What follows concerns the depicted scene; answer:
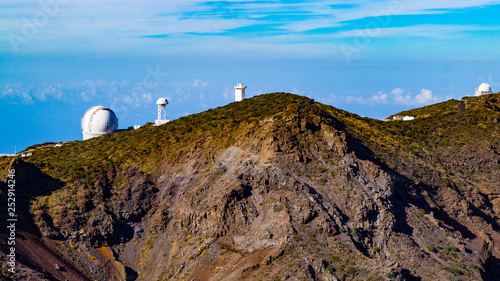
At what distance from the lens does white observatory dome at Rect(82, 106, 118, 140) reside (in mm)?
86438

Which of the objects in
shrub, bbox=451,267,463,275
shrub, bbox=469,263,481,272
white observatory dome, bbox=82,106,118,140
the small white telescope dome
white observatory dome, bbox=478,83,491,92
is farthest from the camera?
white observatory dome, bbox=478,83,491,92

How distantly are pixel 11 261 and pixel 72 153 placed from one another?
2305 cm

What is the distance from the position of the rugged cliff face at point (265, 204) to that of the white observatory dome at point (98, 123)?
13.4 metres

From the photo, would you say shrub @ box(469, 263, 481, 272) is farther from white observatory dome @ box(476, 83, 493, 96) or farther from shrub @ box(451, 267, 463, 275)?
white observatory dome @ box(476, 83, 493, 96)

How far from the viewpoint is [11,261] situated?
165 feet

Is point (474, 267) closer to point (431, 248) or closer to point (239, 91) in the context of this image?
point (431, 248)

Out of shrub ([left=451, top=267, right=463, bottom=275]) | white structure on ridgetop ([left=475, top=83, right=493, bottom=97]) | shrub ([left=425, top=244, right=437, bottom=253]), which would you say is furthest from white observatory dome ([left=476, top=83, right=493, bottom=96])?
shrub ([left=451, top=267, right=463, bottom=275])

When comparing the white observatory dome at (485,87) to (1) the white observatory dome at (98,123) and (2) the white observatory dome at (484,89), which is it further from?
(1) the white observatory dome at (98,123)

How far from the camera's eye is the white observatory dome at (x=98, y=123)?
284ft

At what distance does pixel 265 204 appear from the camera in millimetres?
55344

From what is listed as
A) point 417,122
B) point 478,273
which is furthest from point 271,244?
point 417,122

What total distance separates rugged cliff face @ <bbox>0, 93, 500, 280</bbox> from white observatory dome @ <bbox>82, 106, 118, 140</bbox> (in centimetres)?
1343

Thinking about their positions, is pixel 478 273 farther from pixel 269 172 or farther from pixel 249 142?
pixel 249 142

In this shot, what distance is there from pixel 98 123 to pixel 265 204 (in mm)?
39153
